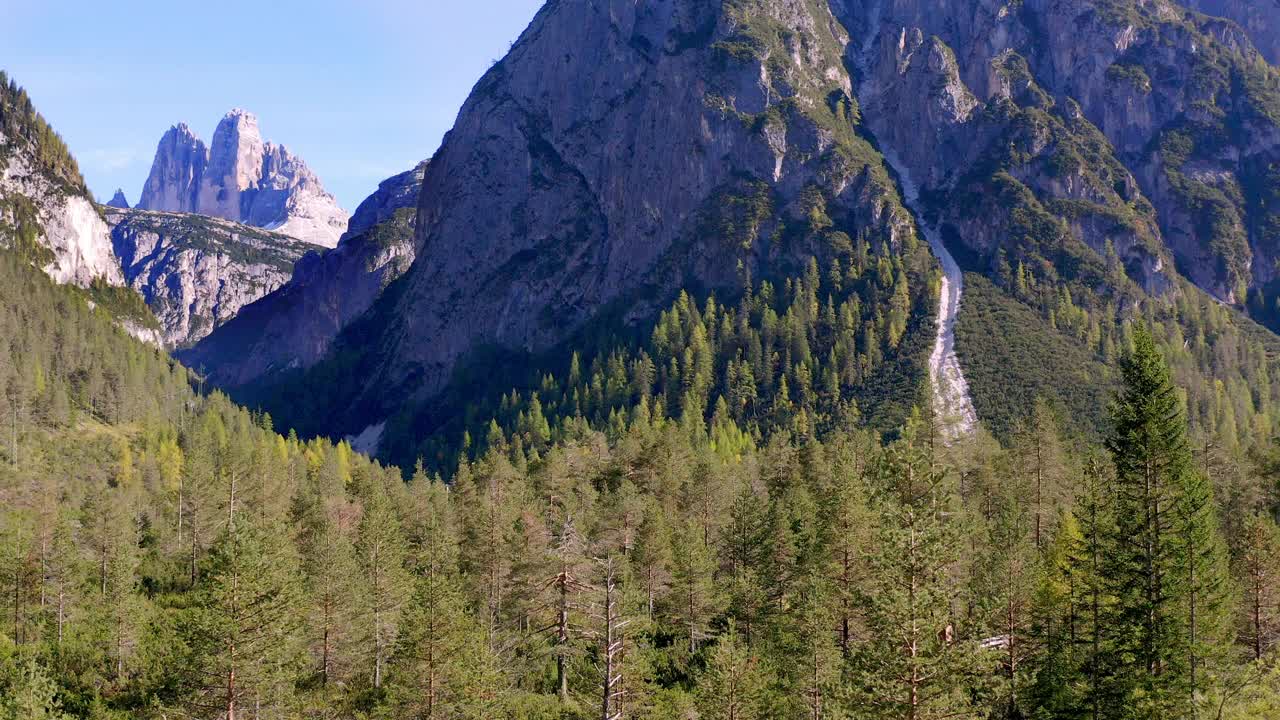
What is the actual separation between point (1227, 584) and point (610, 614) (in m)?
31.0

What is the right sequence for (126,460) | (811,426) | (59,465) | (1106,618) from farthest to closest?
(811,426) < (126,460) < (59,465) < (1106,618)

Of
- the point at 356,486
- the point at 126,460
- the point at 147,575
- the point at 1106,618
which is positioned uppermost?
the point at 126,460

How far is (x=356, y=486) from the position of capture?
104 m

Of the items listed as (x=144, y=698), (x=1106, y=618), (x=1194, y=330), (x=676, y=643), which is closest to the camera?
(x=1106, y=618)

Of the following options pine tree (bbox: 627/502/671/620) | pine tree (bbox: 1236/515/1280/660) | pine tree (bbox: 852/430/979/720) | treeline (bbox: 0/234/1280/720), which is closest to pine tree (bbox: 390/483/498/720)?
treeline (bbox: 0/234/1280/720)

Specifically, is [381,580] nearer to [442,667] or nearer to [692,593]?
[442,667]

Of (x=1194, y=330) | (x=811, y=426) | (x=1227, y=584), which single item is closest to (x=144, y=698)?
(x=1227, y=584)

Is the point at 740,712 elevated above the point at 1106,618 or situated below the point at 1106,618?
below

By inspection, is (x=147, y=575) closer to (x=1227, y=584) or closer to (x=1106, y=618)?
(x=1106, y=618)

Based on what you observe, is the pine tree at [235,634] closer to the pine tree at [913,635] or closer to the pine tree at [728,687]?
the pine tree at [728,687]

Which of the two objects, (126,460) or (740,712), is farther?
(126,460)

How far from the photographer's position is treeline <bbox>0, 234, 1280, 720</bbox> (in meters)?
40.1

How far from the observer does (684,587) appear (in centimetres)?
6631

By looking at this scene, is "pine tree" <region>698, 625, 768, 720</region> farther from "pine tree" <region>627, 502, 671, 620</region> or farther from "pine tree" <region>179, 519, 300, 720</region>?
"pine tree" <region>627, 502, 671, 620</region>
